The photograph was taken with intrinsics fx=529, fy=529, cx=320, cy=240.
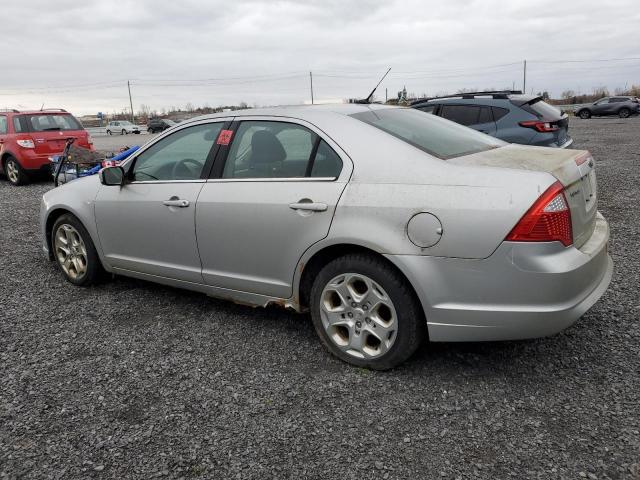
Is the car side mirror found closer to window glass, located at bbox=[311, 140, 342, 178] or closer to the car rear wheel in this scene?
window glass, located at bbox=[311, 140, 342, 178]

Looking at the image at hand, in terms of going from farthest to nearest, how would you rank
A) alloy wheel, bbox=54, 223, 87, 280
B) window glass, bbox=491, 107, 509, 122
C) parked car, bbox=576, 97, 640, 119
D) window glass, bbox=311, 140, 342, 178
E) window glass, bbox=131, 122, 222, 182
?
parked car, bbox=576, 97, 640, 119 → window glass, bbox=491, 107, 509, 122 → alloy wheel, bbox=54, 223, 87, 280 → window glass, bbox=131, 122, 222, 182 → window glass, bbox=311, 140, 342, 178

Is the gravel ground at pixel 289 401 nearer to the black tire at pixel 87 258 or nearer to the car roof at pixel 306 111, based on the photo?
the black tire at pixel 87 258

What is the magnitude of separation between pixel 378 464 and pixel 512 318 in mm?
983

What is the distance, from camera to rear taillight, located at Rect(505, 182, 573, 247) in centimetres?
254

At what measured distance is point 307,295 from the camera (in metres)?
3.39

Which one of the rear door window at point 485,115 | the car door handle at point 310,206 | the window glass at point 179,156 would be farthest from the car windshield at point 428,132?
the rear door window at point 485,115

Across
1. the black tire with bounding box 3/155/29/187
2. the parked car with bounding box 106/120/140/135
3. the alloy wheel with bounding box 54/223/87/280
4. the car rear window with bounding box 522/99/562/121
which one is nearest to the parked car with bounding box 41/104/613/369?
the alloy wheel with bounding box 54/223/87/280

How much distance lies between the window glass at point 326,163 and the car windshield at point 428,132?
1.05 ft

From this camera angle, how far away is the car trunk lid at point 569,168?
273 centimetres

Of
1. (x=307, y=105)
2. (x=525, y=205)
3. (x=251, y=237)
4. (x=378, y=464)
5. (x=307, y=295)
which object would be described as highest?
(x=307, y=105)

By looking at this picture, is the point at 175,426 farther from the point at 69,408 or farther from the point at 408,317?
the point at 408,317

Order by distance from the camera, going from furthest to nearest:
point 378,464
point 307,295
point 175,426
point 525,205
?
point 307,295 → point 175,426 → point 525,205 → point 378,464

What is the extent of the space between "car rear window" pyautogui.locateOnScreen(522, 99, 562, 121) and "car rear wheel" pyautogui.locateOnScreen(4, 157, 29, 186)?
408 inches

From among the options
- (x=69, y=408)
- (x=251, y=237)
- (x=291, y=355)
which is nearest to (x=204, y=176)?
(x=251, y=237)
